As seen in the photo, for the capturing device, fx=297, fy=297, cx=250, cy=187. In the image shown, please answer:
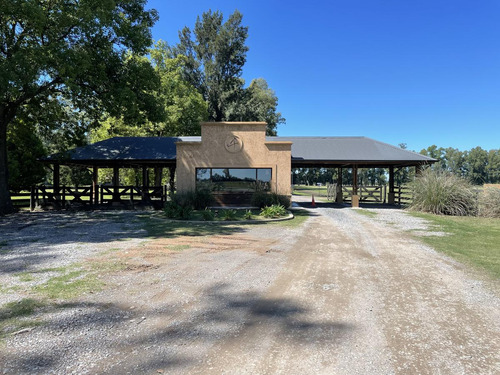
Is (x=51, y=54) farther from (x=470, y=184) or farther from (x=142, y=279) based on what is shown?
(x=470, y=184)

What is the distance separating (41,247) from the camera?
7.38 meters

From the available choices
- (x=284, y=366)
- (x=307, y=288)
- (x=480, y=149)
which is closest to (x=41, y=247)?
(x=307, y=288)

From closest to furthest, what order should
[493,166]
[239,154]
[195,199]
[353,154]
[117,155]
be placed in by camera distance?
[195,199] < [239,154] < [117,155] < [353,154] < [493,166]

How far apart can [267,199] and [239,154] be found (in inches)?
121

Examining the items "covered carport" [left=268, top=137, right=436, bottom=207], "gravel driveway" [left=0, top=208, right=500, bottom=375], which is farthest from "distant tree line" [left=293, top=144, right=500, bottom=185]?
"gravel driveway" [left=0, top=208, right=500, bottom=375]

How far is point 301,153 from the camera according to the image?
19859mm

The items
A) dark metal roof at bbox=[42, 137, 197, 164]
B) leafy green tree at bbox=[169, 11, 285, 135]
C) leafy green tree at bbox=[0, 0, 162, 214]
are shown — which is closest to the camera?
leafy green tree at bbox=[0, 0, 162, 214]

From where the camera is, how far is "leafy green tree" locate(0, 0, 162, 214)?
11.6m

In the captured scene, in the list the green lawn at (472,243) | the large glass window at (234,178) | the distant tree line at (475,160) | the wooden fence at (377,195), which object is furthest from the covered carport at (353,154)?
the distant tree line at (475,160)

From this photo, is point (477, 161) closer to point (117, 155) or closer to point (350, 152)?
point (350, 152)

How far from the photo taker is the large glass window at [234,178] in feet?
54.5

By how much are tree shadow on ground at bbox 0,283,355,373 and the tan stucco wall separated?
12.7 meters

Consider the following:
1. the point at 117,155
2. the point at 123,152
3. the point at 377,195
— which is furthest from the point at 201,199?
the point at 377,195

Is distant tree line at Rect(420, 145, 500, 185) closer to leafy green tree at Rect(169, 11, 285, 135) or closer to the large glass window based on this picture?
leafy green tree at Rect(169, 11, 285, 135)
